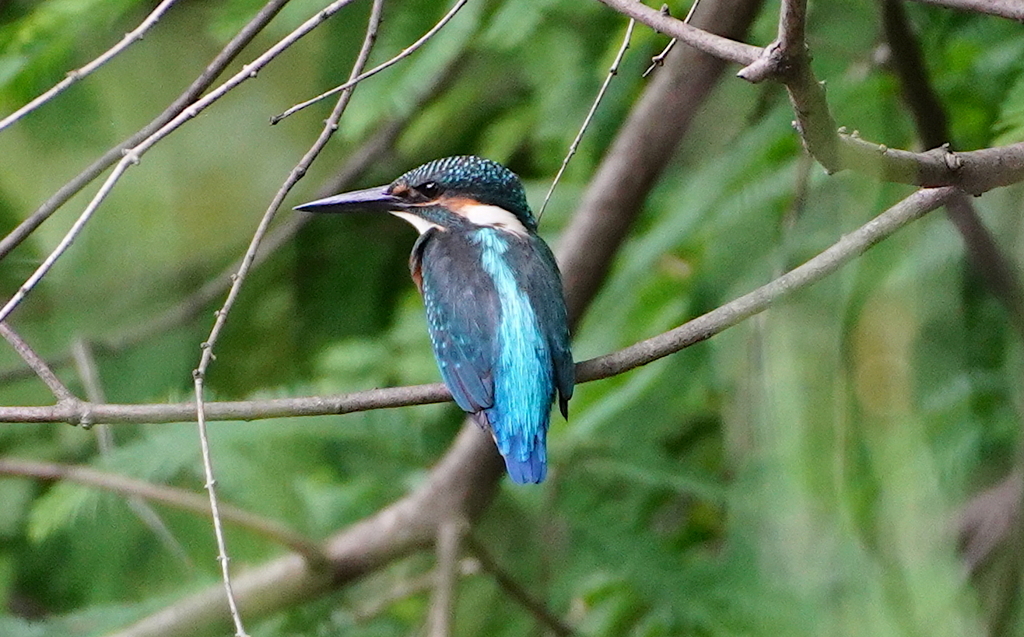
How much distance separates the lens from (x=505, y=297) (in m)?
2.21

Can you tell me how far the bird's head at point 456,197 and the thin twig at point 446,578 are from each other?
24.7 inches

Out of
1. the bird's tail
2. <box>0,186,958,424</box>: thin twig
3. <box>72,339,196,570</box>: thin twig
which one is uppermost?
<box>0,186,958,424</box>: thin twig

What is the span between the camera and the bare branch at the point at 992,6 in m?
1.31

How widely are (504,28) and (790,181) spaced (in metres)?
0.66

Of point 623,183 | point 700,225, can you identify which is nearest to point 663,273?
point 623,183

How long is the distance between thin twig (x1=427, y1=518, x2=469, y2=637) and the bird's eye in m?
0.68

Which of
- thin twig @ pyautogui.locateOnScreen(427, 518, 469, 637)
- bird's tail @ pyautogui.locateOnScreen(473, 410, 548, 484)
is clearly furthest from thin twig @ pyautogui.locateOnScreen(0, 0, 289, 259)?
thin twig @ pyautogui.locateOnScreen(427, 518, 469, 637)

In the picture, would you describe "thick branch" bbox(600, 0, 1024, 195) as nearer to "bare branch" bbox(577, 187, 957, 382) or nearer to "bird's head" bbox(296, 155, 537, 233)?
"bare branch" bbox(577, 187, 957, 382)

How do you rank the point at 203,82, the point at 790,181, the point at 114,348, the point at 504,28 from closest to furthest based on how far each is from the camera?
1. the point at 203,82
2. the point at 504,28
3. the point at 790,181
4. the point at 114,348

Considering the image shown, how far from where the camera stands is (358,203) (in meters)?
2.42

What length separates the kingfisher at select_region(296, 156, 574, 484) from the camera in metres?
2.09

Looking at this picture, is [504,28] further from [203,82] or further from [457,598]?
[457,598]

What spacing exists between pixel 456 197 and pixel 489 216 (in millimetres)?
83

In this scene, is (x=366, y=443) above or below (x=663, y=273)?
below
